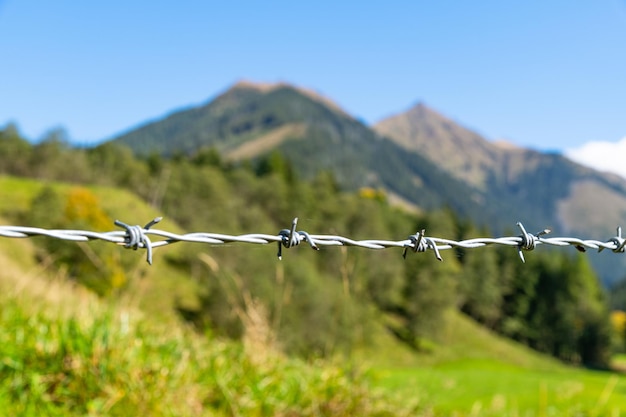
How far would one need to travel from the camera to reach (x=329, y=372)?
4.49 m

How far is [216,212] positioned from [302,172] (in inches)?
5399

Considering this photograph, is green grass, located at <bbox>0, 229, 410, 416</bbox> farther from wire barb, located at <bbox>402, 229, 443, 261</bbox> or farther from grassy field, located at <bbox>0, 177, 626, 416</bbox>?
wire barb, located at <bbox>402, 229, 443, 261</bbox>

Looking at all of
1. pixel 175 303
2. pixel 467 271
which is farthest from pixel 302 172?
pixel 175 303

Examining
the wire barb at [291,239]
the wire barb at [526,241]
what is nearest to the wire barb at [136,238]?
the wire barb at [291,239]

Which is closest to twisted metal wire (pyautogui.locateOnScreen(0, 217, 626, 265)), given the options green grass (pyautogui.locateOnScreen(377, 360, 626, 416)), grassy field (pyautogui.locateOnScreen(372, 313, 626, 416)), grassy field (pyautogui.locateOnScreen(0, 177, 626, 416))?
grassy field (pyautogui.locateOnScreen(0, 177, 626, 416))

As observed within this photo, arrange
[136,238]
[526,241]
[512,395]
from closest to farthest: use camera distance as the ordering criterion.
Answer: [136,238]
[526,241]
[512,395]

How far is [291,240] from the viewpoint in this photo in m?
1.87

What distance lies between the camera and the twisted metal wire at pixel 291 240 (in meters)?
1.66

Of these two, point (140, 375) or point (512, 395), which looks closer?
point (140, 375)

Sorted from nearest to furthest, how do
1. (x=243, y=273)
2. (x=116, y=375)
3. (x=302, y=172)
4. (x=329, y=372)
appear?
(x=116, y=375)
(x=329, y=372)
(x=243, y=273)
(x=302, y=172)

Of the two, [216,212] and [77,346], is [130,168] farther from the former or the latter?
[77,346]

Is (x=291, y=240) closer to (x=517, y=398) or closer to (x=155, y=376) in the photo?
(x=155, y=376)

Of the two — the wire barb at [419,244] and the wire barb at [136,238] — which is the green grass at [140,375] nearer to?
the wire barb at [136,238]

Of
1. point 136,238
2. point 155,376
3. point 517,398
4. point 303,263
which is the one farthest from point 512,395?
point 303,263
